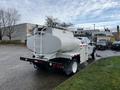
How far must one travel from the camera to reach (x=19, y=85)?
7.52 meters

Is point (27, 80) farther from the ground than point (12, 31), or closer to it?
closer to it

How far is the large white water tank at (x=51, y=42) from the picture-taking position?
28.6 ft

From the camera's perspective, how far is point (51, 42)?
881 cm

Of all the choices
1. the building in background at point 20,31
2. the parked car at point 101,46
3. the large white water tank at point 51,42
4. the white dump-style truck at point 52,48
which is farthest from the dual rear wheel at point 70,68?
the building in background at point 20,31

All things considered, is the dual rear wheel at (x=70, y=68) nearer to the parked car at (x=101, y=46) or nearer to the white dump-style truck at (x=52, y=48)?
the white dump-style truck at (x=52, y=48)

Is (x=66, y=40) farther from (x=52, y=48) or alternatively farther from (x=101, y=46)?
(x=101, y=46)

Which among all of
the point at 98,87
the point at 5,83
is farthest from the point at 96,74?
the point at 5,83

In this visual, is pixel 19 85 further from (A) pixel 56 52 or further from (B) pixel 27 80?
(A) pixel 56 52

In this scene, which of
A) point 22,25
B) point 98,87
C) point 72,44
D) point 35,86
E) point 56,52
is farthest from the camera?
point 22,25

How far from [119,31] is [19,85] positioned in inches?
2131

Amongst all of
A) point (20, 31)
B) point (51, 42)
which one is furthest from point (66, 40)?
point (20, 31)

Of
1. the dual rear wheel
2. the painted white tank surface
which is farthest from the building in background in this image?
the dual rear wheel

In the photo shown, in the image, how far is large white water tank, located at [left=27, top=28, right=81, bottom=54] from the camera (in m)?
8.73

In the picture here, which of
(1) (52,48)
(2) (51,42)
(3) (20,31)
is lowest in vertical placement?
(1) (52,48)
